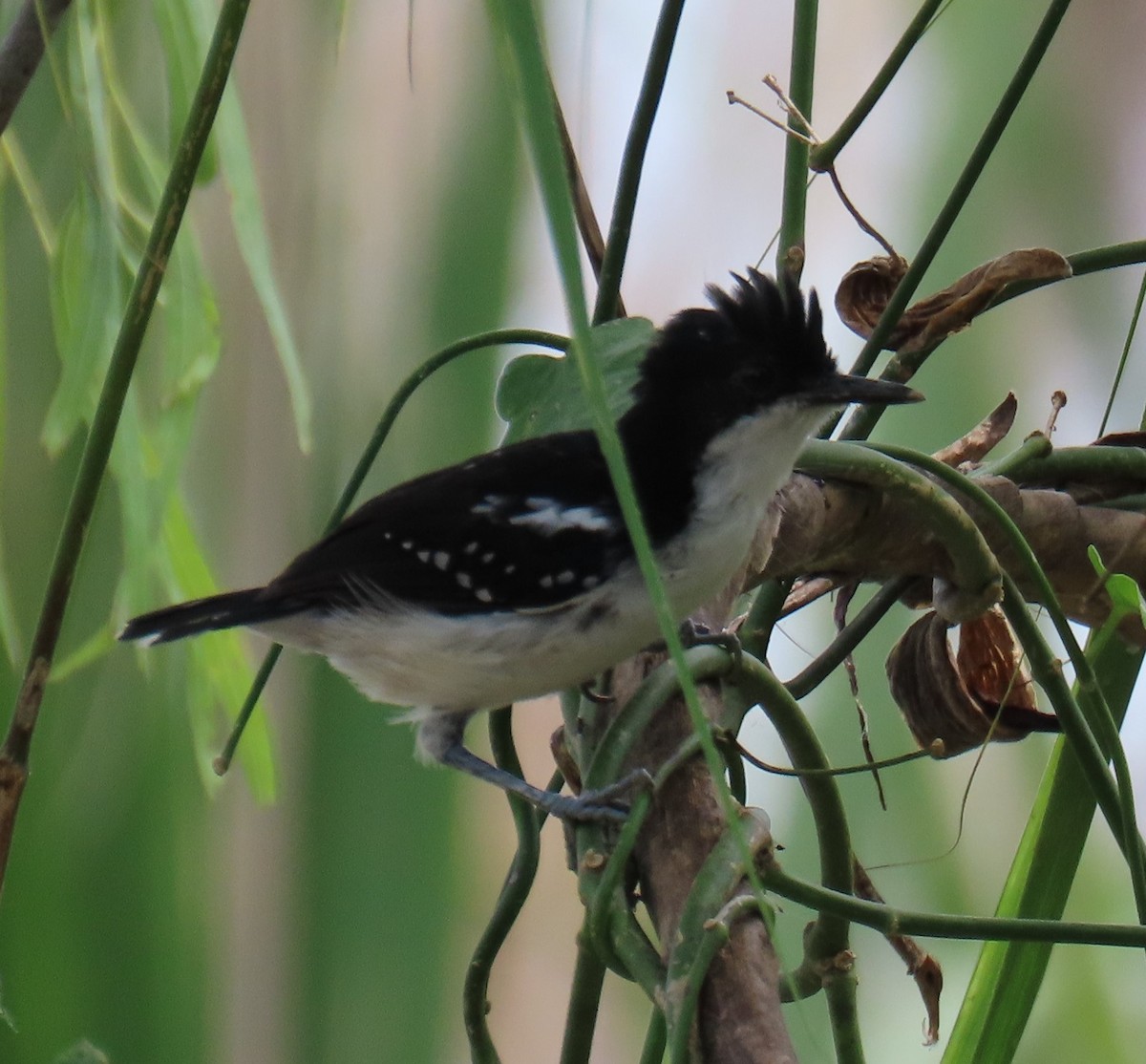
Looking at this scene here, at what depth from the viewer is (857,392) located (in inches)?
33.1

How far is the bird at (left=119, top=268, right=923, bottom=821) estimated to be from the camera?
893 millimetres

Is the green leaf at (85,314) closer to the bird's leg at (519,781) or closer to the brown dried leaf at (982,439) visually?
the bird's leg at (519,781)

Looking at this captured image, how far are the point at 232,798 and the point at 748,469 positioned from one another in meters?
0.71

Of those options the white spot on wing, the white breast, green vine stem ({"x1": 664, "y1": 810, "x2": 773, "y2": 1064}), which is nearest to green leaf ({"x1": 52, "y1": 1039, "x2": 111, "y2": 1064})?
green vine stem ({"x1": 664, "y1": 810, "x2": 773, "y2": 1064})

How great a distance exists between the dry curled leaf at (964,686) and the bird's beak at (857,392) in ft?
0.43

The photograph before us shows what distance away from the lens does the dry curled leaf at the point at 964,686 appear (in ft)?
2.55

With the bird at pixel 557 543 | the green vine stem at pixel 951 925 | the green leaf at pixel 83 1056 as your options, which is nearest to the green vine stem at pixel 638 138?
the bird at pixel 557 543

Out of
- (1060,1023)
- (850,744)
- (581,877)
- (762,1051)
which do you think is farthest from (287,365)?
(1060,1023)

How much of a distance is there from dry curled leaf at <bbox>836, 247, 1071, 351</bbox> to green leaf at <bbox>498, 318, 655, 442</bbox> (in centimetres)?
13

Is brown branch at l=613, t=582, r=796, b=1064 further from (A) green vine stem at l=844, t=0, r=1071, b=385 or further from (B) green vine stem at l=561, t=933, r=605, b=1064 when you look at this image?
(A) green vine stem at l=844, t=0, r=1071, b=385

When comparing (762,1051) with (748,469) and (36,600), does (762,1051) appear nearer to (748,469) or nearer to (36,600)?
(748,469)

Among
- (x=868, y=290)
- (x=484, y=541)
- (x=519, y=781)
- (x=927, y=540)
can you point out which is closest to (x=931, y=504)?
(x=927, y=540)

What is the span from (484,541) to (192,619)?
238mm

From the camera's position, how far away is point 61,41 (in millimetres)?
791
